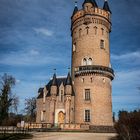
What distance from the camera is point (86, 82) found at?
41.9 m

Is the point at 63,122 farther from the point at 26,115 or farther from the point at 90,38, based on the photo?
the point at 26,115

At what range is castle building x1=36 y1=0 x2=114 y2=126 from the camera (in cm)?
4103

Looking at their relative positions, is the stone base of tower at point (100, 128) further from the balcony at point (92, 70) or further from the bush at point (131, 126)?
the bush at point (131, 126)

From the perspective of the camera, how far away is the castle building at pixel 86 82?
4103cm

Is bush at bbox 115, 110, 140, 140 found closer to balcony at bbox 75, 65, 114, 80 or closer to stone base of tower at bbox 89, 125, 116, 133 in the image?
stone base of tower at bbox 89, 125, 116, 133

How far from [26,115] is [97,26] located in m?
34.2

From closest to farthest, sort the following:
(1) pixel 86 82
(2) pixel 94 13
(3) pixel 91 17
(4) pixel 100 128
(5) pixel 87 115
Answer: (4) pixel 100 128
(5) pixel 87 115
(1) pixel 86 82
(3) pixel 91 17
(2) pixel 94 13

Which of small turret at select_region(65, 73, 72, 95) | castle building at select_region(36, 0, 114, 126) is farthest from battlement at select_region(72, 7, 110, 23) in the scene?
small turret at select_region(65, 73, 72, 95)

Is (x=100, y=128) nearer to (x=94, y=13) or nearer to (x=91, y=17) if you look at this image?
(x=91, y=17)

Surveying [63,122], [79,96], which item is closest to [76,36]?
[79,96]

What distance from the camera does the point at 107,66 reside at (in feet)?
143

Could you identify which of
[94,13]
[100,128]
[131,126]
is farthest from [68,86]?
[131,126]

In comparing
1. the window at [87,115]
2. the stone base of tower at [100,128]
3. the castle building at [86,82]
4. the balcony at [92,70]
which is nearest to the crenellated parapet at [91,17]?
the castle building at [86,82]

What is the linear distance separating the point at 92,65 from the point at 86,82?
9.79 ft
